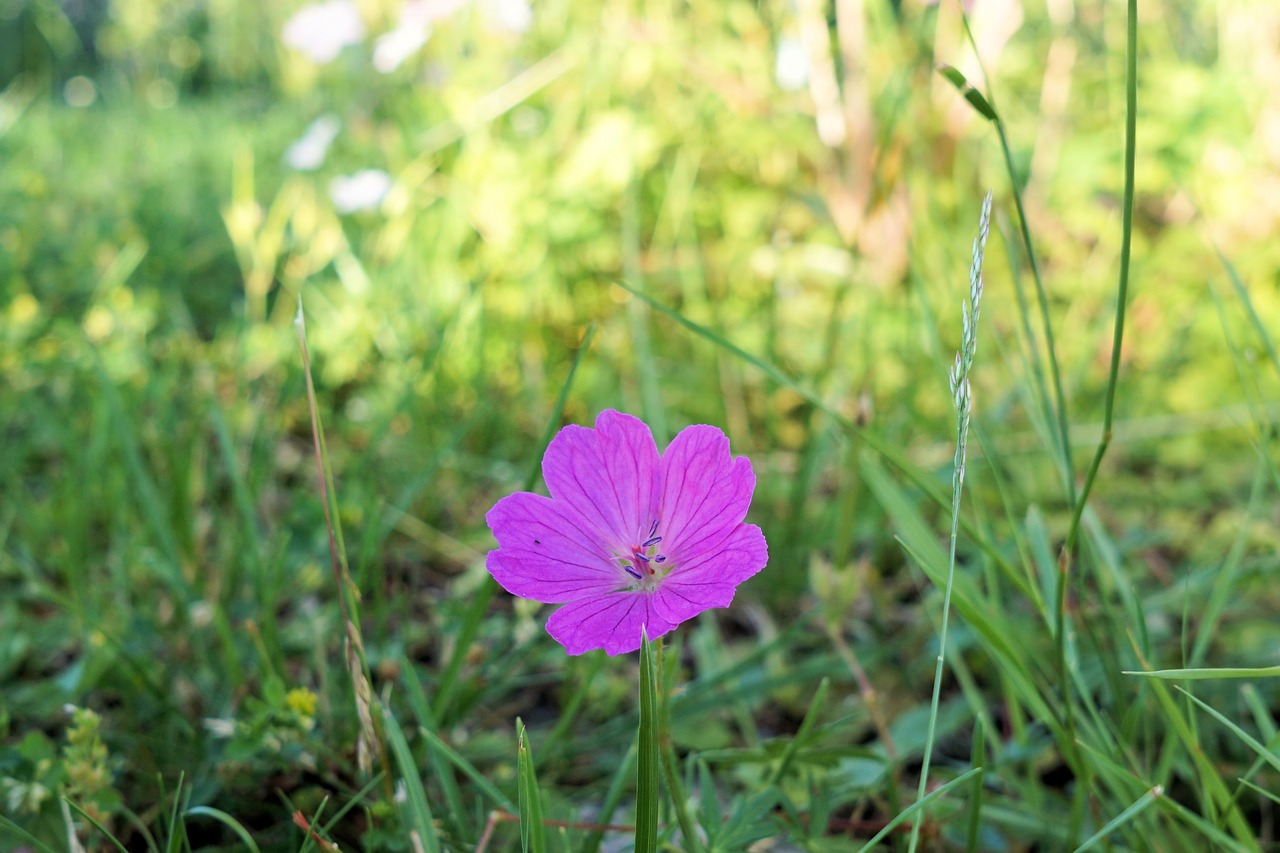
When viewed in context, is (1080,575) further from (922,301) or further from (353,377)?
(353,377)

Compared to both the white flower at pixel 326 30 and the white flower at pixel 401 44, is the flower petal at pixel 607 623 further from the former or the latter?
the white flower at pixel 326 30

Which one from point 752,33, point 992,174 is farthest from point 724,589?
point 752,33

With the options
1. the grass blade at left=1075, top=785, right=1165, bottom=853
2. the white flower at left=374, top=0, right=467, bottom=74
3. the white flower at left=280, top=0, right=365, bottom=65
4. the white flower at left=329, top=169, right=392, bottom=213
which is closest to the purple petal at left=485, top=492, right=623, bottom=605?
the grass blade at left=1075, top=785, right=1165, bottom=853

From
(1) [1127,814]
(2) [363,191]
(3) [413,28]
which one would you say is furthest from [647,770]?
(3) [413,28]

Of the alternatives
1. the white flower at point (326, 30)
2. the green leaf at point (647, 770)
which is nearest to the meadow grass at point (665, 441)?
the green leaf at point (647, 770)

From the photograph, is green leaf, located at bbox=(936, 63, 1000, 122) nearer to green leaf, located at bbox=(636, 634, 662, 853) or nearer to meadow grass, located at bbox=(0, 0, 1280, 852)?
meadow grass, located at bbox=(0, 0, 1280, 852)

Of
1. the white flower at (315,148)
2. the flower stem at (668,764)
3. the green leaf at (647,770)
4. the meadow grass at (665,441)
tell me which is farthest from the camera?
the white flower at (315,148)
